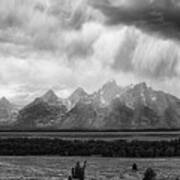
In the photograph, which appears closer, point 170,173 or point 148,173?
point 148,173

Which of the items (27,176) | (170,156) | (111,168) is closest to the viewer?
(27,176)

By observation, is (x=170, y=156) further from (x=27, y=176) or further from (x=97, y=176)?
(x=27, y=176)

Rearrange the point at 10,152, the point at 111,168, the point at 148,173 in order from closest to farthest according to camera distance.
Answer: the point at 148,173, the point at 111,168, the point at 10,152

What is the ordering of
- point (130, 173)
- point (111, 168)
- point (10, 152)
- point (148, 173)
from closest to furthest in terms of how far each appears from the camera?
1. point (148, 173)
2. point (130, 173)
3. point (111, 168)
4. point (10, 152)

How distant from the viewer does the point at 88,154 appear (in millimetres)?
99250

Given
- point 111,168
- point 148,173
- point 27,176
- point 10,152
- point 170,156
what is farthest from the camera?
point 10,152

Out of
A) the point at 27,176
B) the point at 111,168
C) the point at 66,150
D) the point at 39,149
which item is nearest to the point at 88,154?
the point at 66,150

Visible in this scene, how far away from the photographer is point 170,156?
312 ft

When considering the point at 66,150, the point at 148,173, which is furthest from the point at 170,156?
the point at 148,173

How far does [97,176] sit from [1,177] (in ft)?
44.0

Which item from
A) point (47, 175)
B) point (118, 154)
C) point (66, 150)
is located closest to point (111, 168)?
point (47, 175)

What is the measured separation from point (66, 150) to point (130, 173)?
4756 centimetres

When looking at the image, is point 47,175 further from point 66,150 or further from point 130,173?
point 66,150

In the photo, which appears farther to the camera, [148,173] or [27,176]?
[27,176]
